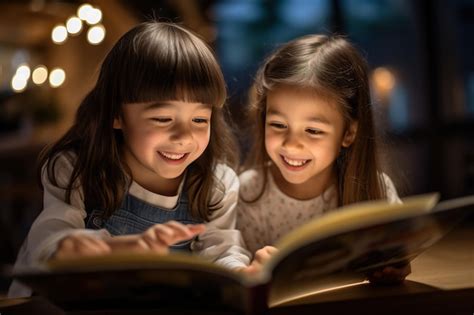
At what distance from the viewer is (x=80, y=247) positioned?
76 centimetres

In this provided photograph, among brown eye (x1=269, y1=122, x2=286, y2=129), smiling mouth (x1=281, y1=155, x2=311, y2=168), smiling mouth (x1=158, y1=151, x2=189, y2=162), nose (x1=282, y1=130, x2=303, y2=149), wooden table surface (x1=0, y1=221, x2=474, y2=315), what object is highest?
brown eye (x1=269, y1=122, x2=286, y2=129)

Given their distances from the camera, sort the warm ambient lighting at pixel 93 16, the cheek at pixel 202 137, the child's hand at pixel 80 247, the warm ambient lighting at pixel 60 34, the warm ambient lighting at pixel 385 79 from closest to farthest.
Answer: the child's hand at pixel 80 247 → the cheek at pixel 202 137 → the warm ambient lighting at pixel 93 16 → the warm ambient lighting at pixel 60 34 → the warm ambient lighting at pixel 385 79

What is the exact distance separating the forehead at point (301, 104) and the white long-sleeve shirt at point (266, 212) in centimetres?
21

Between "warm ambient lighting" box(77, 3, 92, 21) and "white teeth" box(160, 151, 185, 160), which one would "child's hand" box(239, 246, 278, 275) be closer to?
"white teeth" box(160, 151, 185, 160)

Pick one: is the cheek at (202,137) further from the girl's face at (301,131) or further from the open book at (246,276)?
the open book at (246,276)

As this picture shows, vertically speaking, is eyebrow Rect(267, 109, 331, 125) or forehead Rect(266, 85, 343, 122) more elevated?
forehead Rect(266, 85, 343, 122)

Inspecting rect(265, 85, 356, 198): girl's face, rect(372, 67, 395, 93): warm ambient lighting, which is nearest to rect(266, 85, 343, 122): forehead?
rect(265, 85, 356, 198): girl's face

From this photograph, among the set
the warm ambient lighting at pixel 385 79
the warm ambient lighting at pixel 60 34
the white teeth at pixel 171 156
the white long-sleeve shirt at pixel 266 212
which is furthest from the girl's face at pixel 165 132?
the warm ambient lighting at pixel 385 79

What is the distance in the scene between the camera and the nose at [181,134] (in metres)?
0.99

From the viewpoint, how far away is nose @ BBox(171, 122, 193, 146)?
0.99m

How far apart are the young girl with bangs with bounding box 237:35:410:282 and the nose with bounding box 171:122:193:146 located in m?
0.23

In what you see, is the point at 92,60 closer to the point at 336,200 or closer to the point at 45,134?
the point at 45,134

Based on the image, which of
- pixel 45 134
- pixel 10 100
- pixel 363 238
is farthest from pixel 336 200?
pixel 10 100

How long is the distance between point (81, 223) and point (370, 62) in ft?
11.3
